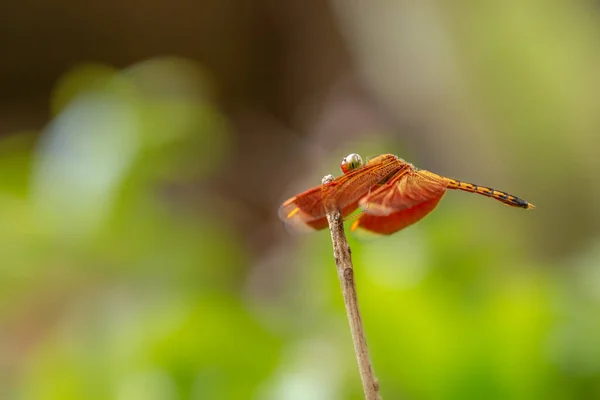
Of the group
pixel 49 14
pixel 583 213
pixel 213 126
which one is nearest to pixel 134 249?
pixel 213 126

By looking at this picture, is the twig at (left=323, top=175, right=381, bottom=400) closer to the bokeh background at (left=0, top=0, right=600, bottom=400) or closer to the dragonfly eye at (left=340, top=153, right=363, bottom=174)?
the dragonfly eye at (left=340, top=153, right=363, bottom=174)

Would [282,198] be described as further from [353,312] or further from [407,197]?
[353,312]

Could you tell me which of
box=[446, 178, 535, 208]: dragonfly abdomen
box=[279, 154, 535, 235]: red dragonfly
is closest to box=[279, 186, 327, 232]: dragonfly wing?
box=[279, 154, 535, 235]: red dragonfly

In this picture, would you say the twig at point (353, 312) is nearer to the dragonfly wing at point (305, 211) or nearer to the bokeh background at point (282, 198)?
the dragonfly wing at point (305, 211)

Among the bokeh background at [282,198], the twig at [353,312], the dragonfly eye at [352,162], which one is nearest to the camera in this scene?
the twig at [353,312]

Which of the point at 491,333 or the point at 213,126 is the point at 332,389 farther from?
the point at 213,126

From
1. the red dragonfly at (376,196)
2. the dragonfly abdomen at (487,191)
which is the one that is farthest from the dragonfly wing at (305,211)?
the dragonfly abdomen at (487,191)

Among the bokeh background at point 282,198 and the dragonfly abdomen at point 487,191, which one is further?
the bokeh background at point 282,198

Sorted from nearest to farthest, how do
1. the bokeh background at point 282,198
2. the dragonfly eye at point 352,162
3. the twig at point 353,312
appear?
the twig at point 353,312 → the dragonfly eye at point 352,162 → the bokeh background at point 282,198

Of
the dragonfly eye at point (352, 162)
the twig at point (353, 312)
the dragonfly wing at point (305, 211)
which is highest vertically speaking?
the dragonfly eye at point (352, 162)
